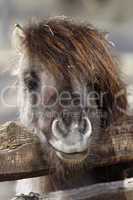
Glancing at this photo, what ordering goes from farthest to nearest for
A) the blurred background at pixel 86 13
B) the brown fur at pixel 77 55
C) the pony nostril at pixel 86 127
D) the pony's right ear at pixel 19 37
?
the blurred background at pixel 86 13
the pony's right ear at pixel 19 37
the brown fur at pixel 77 55
the pony nostril at pixel 86 127

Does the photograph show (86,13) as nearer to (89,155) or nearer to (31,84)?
(31,84)

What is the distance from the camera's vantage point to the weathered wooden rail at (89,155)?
5.38 ft

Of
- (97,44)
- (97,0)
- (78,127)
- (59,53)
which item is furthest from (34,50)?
(97,0)

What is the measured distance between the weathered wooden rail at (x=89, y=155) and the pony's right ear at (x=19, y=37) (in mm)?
420

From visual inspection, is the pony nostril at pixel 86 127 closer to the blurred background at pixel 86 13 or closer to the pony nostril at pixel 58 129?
the pony nostril at pixel 58 129

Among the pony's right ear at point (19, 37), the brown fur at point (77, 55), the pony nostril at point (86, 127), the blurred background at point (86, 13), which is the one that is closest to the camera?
the pony nostril at point (86, 127)

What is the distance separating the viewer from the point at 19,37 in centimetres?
200

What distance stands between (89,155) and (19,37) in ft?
1.73

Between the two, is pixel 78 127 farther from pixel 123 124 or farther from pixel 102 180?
pixel 102 180

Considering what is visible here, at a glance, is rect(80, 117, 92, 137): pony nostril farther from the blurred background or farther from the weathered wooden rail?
the blurred background

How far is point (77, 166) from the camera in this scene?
1718 mm

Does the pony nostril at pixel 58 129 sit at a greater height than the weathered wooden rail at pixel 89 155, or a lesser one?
greater

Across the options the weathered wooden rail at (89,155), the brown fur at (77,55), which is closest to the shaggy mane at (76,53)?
the brown fur at (77,55)

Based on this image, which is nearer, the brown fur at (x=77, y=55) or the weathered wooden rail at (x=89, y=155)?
the weathered wooden rail at (x=89, y=155)
